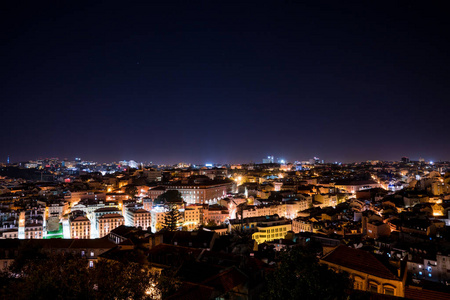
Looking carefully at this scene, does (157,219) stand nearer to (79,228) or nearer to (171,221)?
(171,221)

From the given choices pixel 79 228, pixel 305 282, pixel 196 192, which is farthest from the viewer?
pixel 196 192

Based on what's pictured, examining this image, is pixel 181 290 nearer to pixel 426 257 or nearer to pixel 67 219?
pixel 426 257

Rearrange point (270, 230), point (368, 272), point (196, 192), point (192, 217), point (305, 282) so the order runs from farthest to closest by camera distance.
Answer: point (196, 192)
point (192, 217)
point (270, 230)
point (368, 272)
point (305, 282)

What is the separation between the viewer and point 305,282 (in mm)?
10570

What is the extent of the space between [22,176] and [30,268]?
13583cm

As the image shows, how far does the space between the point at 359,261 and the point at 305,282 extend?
201 inches

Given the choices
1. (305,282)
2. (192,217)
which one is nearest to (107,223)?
(192,217)

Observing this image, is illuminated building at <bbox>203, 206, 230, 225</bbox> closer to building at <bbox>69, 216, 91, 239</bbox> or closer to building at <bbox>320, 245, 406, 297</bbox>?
building at <bbox>69, 216, 91, 239</bbox>

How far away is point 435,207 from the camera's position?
3900cm

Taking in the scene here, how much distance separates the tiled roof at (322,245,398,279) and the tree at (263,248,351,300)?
2.84 metres

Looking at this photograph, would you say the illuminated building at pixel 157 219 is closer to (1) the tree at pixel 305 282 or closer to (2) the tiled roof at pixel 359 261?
(2) the tiled roof at pixel 359 261

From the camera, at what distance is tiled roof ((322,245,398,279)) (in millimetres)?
13481

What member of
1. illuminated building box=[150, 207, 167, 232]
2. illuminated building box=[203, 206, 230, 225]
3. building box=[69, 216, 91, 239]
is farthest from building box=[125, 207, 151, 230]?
illuminated building box=[203, 206, 230, 225]

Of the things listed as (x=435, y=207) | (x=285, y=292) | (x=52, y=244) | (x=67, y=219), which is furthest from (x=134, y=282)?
(x=435, y=207)
